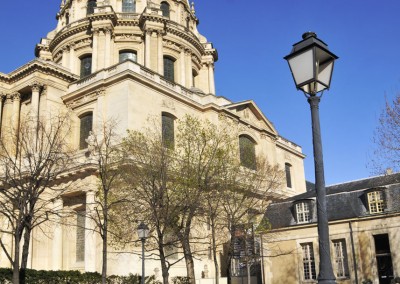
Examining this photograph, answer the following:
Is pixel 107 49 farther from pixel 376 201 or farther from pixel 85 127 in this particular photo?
pixel 376 201

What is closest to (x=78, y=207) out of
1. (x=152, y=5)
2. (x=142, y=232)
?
(x=142, y=232)

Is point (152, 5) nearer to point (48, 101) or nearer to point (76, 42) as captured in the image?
point (76, 42)

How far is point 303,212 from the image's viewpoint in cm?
2912

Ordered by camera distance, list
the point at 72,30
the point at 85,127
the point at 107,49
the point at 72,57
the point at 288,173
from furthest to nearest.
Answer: the point at 288,173
the point at 72,30
the point at 72,57
the point at 107,49
the point at 85,127

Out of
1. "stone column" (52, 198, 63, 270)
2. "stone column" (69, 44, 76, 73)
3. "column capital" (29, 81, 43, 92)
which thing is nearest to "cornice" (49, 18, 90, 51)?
"stone column" (69, 44, 76, 73)

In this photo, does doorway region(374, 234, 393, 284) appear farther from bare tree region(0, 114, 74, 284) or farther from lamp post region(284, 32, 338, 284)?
lamp post region(284, 32, 338, 284)

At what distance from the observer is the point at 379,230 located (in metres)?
25.0

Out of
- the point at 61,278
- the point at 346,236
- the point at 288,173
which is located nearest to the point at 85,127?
the point at 61,278

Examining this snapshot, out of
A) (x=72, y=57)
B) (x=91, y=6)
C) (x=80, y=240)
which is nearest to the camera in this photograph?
(x=80, y=240)

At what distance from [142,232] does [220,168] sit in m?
6.33

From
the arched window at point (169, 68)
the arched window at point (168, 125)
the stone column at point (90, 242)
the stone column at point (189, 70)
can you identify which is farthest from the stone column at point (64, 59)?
the stone column at point (90, 242)

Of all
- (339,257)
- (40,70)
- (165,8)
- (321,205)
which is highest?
(165,8)

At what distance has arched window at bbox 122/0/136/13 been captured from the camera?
1932 inches

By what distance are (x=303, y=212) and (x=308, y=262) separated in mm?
3126
